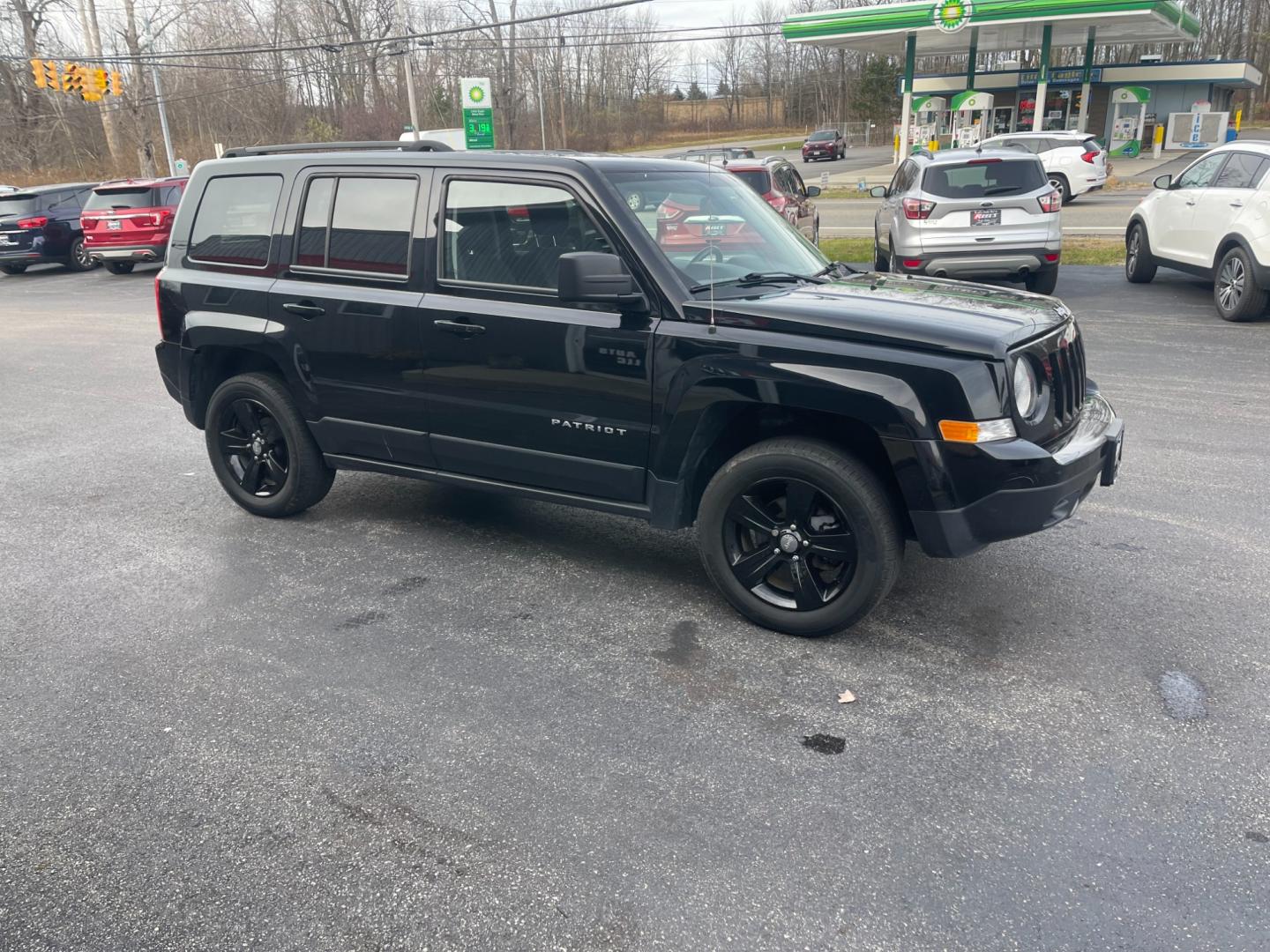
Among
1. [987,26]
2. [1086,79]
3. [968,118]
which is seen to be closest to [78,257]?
[987,26]

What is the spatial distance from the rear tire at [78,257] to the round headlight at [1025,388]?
2170 centimetres

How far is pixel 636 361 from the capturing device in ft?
13.6

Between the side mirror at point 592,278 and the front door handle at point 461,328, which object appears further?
the front door handle at point 461,328

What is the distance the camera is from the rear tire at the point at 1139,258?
1255 cm

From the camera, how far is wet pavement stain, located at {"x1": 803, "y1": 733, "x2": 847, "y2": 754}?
10.9 ft

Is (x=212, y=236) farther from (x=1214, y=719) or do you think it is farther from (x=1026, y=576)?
(x=1214, y=719)

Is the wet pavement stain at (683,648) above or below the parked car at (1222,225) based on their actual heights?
below

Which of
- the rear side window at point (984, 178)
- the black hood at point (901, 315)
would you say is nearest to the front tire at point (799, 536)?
the black hood at point (901, 315)

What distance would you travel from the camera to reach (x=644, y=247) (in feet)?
13.7

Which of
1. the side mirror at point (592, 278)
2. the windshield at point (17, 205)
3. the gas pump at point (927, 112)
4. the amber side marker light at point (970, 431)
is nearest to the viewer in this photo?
the amber side marker light at point (970, 431)

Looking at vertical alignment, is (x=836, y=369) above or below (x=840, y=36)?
below

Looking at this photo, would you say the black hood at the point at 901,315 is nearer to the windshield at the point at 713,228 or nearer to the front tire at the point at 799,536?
the windshield at the point at 713,228

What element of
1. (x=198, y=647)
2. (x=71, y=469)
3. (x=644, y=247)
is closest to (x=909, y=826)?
(x=644, y=247)

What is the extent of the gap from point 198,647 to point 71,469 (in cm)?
346
